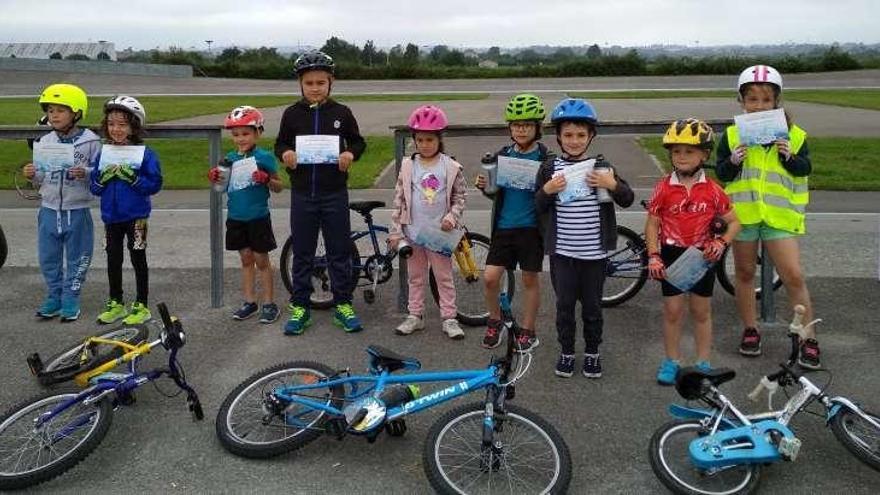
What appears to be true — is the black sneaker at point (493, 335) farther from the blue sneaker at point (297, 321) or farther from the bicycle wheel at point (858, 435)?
the bicycle wheel at point (858, 435)

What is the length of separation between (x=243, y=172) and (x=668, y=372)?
334cm

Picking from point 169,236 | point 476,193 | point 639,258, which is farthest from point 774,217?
point 476,193

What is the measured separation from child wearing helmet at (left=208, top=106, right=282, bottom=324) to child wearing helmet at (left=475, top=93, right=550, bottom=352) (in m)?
1.71

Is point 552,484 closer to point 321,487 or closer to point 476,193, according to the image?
point 321,487

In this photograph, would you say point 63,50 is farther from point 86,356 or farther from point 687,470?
point 687,470

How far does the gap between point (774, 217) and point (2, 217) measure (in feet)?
32.2

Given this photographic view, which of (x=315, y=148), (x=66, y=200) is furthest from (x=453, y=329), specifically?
(x=66, y=200)

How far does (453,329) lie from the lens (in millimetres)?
5840

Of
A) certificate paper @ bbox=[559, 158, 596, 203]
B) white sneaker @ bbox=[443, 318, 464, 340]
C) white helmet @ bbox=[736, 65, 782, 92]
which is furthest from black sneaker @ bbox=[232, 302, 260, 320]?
white helmet @ bbox=[736, 65, 782, 92]

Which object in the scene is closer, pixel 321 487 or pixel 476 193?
pixel 321 487

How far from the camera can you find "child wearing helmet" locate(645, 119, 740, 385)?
4.66 m

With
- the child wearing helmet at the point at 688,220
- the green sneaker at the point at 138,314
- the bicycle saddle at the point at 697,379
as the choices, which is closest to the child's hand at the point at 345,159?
the green sneaker at the point at 138,314

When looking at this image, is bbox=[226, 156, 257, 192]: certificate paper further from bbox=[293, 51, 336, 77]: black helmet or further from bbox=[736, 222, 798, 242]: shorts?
bbox=[736, 222, 798, 242]: shorts

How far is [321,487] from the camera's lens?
148 inches
